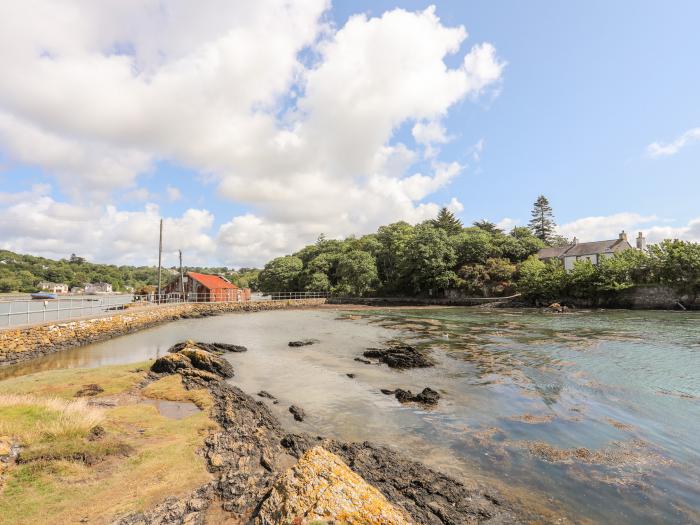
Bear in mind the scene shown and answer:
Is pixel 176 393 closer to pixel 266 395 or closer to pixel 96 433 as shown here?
pixel 266 395

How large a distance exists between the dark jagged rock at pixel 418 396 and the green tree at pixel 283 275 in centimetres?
7473

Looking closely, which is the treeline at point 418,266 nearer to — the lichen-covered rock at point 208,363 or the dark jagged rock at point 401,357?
the dark jagged rock at point 401,357

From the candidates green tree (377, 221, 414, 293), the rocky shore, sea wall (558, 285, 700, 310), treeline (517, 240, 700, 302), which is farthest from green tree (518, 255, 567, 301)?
the rocky shore

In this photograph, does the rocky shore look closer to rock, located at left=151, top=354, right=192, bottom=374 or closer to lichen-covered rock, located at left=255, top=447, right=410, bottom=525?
lichen-covered rock, located at left=255, top=447, right=410, bottom=525

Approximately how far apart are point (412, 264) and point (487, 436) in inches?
2385

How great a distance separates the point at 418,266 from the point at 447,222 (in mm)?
30747

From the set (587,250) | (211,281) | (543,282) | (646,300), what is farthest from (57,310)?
(587,250)

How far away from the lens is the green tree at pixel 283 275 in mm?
84438

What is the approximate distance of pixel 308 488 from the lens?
411cm

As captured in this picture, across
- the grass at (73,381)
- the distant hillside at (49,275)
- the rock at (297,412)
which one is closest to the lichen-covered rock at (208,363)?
the grass at (73,381)

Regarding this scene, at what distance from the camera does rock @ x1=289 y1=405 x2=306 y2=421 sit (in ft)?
30.9

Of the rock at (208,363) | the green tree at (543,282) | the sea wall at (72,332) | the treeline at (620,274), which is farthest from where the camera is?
the green tree at (543,282)

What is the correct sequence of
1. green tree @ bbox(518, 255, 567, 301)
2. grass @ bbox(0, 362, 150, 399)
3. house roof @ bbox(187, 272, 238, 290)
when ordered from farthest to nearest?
house roof @ bbox(187, 272, 238, 290) < green tree @ bbox(518, 255, 567, 301) < grass @ bbox(0, 362, 150, 399)

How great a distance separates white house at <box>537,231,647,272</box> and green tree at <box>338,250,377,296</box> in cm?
3434
